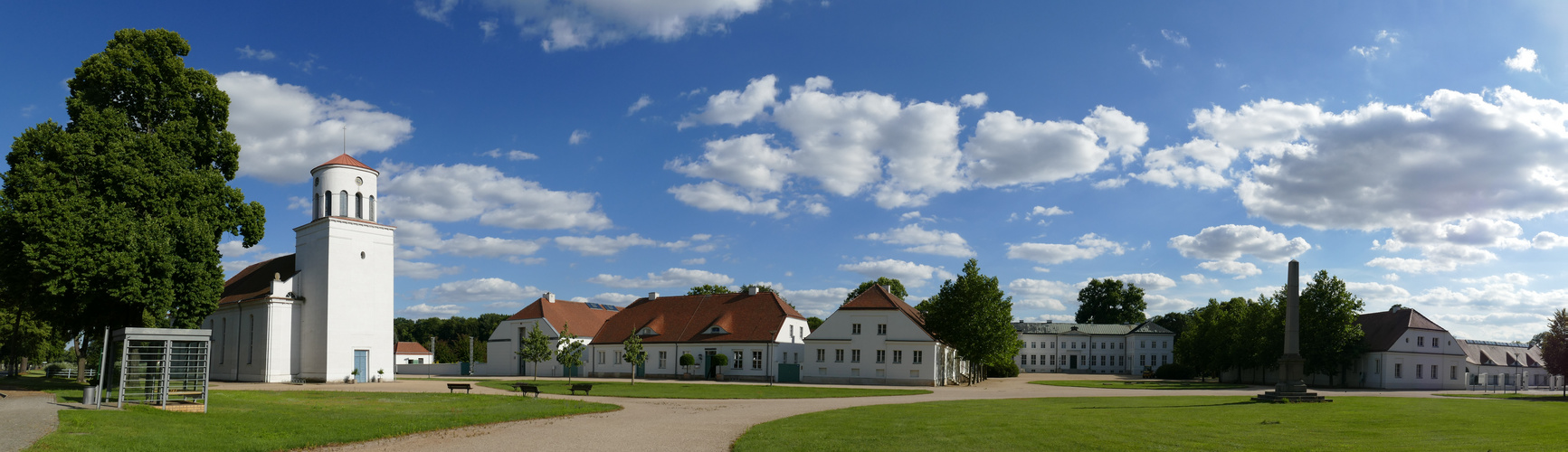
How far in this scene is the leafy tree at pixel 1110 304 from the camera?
120438 millimetres

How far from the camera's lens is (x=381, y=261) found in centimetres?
4334

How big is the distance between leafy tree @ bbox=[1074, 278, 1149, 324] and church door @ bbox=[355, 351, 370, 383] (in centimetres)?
10253

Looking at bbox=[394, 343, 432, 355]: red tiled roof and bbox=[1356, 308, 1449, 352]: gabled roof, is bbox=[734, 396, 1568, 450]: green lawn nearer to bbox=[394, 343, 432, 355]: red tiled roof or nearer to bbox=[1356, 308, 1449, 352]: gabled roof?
bbox=[1356, 308, 1449, 352]: gabled roof

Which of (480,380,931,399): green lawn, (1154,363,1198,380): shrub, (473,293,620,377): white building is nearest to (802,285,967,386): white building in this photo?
(480,380,931,399): green lawn

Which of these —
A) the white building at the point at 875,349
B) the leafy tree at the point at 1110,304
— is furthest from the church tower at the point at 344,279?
the leafy tree at the point at 1110,304

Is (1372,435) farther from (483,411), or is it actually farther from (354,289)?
(354,289)

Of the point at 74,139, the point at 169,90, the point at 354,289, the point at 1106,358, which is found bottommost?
the point at 1106,358

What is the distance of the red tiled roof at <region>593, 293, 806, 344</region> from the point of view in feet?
176

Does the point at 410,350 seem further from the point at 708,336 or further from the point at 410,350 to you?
the point at 708,336

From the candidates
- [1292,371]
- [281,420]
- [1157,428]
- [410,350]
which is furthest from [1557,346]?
[410,350]

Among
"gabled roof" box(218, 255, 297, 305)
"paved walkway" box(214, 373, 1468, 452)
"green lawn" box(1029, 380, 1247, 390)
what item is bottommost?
"green lawn" box(1029, 380, 1247, 390)

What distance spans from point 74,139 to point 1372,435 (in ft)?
124

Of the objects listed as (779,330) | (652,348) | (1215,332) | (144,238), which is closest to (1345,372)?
(1215,332)

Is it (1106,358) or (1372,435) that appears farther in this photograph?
(1106,358)
